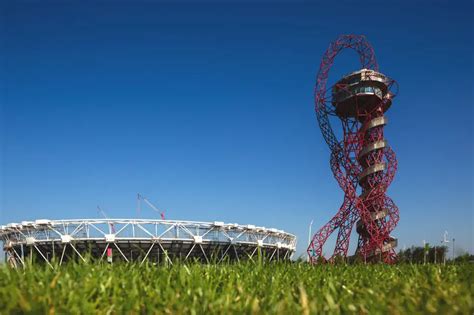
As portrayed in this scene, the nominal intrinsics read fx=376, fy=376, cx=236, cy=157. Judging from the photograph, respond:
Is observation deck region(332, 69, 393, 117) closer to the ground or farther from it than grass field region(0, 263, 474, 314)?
farther from it

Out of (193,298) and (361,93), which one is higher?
(361,93)

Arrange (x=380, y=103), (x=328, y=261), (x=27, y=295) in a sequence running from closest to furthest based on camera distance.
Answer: (x=27, y=295)
(x=328, y=261)
(x=380, y=103)

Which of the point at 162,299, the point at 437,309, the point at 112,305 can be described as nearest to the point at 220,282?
the point at 162,299

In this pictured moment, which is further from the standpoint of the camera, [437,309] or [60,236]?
[60,236]

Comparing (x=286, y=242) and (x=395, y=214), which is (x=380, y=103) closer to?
(x=395, y=214)

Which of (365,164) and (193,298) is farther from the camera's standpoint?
(365,164)

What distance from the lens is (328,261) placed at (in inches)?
337

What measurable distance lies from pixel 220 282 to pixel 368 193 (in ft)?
156

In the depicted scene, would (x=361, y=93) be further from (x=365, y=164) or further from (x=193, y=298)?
(x=193, y=298)

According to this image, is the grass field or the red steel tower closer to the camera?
the grass field

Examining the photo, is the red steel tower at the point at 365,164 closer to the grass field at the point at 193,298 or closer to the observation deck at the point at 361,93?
the observation deck at the point at 361,93

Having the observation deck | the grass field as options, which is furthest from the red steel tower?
the grass field

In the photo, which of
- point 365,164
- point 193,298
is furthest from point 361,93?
point 193,298

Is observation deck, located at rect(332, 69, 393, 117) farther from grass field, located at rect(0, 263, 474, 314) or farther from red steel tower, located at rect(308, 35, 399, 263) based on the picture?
grass field, located at rect(0, 263, 474, 314)
